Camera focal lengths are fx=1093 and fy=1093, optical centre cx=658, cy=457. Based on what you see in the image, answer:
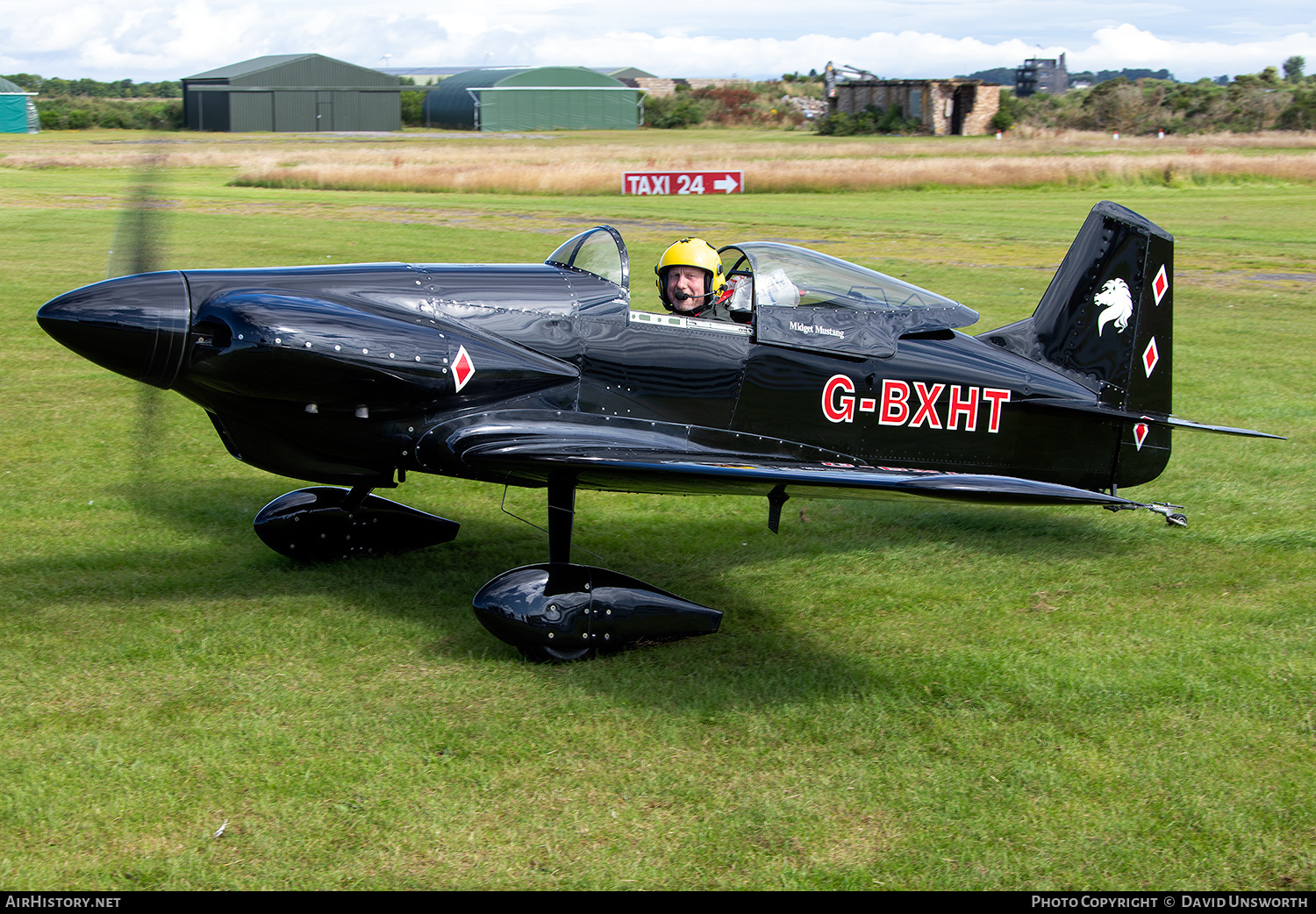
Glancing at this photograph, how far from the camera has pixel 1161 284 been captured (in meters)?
7.26

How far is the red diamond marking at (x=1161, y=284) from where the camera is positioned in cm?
723

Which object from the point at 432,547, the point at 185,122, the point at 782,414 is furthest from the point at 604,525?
the point at 185,122

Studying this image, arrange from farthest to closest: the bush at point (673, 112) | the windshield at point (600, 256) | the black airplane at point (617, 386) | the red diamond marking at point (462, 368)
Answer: the bush at point (673, 112), the windshield at point (600, 256), the red diamond marking at point (462, 368), the black airplane at point (617, 386)

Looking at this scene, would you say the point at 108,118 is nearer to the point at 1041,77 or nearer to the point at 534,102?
the point at 534,102

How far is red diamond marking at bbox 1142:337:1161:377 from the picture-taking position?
7.24 m

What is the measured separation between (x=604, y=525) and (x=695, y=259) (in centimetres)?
237

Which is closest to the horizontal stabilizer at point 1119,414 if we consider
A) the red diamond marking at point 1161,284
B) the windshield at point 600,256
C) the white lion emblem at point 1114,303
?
the white lion emblem at point 1114,303

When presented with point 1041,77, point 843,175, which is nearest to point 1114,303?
point 843,175

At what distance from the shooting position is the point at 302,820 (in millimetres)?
4137

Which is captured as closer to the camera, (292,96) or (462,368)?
(462,368)

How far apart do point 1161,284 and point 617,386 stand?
12.6 feet

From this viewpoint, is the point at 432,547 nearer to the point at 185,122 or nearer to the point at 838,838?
the point at 838,838

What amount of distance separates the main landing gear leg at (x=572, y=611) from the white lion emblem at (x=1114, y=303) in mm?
3458

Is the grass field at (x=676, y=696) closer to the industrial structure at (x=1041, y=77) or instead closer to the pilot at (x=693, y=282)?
the pilot at (x=693, y=282)
